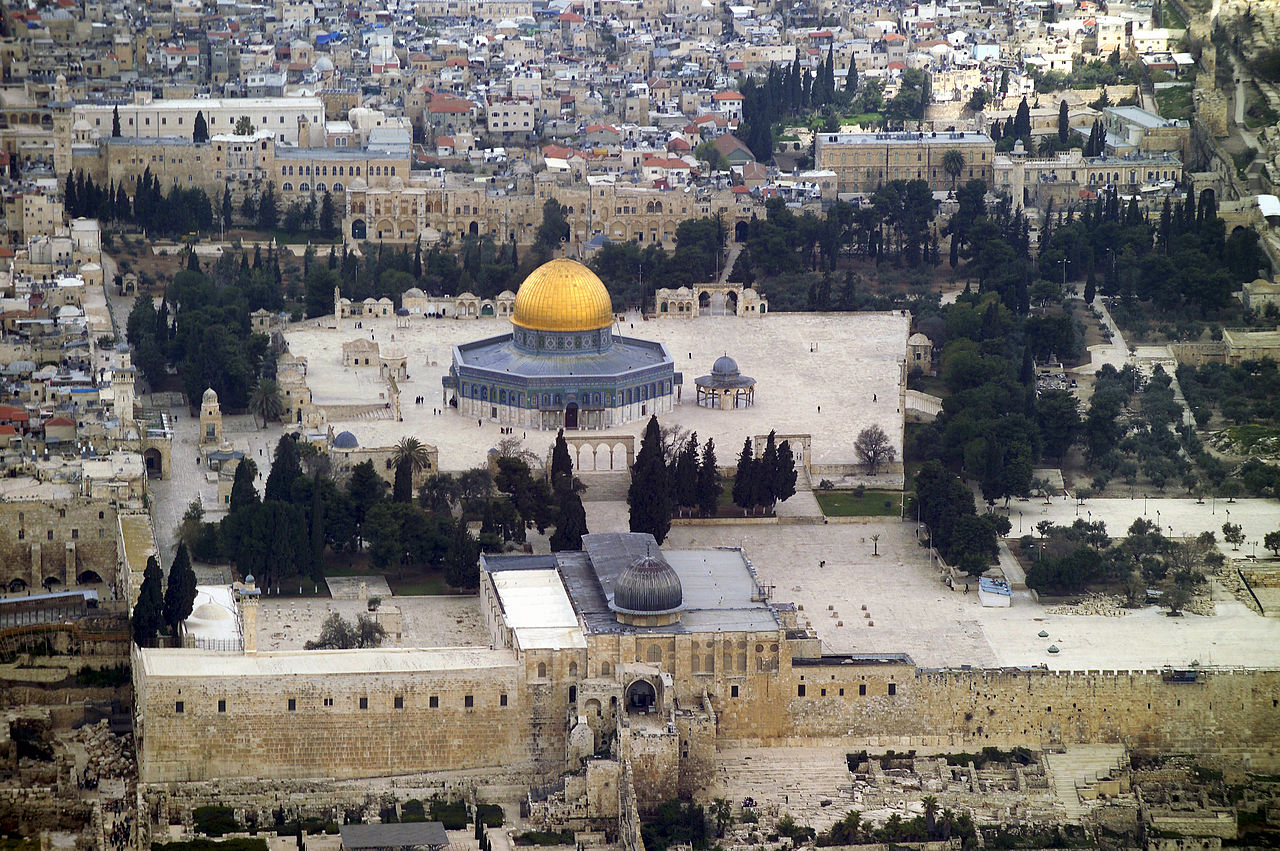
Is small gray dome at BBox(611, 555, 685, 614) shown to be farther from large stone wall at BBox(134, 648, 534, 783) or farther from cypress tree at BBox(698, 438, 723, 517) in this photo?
cypress tree at BBox(698, 438, 723, 517)

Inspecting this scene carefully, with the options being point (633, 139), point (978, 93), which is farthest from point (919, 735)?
point (978, 93)

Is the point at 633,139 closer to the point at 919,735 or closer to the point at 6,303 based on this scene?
the point at 6,303

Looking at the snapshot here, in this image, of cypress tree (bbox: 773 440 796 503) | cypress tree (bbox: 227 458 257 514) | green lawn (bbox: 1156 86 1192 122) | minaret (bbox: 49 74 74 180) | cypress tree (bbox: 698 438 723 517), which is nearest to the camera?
cypress tree (bbox: 227 458 257 514)

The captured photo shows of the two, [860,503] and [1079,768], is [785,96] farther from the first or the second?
[1079,768]

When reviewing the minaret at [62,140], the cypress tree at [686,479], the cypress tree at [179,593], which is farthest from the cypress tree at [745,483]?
the minaret at [62,140]

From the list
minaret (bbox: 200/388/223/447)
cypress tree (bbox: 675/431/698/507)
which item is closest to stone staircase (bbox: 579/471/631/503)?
cypress tree (bbox: 675/431/698/507)

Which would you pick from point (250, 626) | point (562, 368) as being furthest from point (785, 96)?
point (250, 626)
